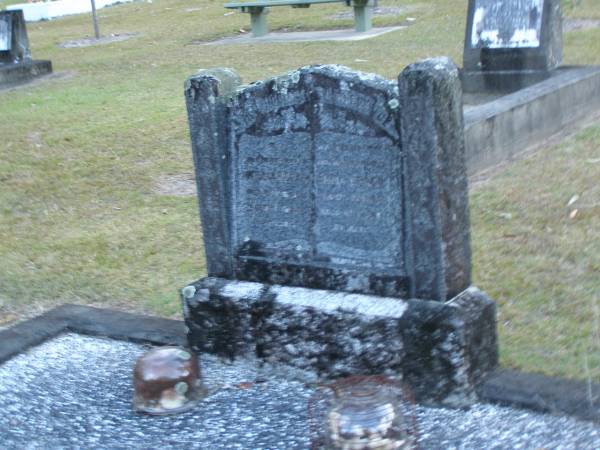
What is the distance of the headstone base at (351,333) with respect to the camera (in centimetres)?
371

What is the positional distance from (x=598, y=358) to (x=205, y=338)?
1714 millimetres

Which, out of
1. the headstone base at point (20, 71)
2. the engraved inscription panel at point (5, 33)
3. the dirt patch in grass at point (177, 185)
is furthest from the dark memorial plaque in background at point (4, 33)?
the dirt patch in grass at point (177, 185)

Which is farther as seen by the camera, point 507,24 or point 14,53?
point 14,53

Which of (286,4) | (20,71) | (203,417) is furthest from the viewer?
(286,4)

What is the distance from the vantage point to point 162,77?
12.8m

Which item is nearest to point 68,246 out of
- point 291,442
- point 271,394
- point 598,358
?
point 271,394

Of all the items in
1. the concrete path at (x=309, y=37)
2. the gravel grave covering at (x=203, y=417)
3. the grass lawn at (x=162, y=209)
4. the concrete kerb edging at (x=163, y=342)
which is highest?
the concrete path at (x=309, y=37)

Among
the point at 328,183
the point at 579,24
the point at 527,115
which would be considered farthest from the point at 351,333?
the point at 579,24

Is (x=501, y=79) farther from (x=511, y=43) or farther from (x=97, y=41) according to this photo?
(x=97, y=41)

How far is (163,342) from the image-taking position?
4.49 metres

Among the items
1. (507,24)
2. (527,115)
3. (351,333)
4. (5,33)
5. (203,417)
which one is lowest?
(203,417)

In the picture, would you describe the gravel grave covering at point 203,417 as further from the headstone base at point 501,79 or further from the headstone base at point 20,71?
the headstone base at point 20,71

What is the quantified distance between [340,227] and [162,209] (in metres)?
3.18

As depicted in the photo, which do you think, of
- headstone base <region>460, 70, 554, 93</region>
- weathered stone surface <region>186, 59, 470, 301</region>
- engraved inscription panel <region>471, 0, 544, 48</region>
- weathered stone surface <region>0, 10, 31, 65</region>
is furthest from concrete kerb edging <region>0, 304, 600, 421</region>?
weathered stone surface <region>0, 10, 31, 65</region>
